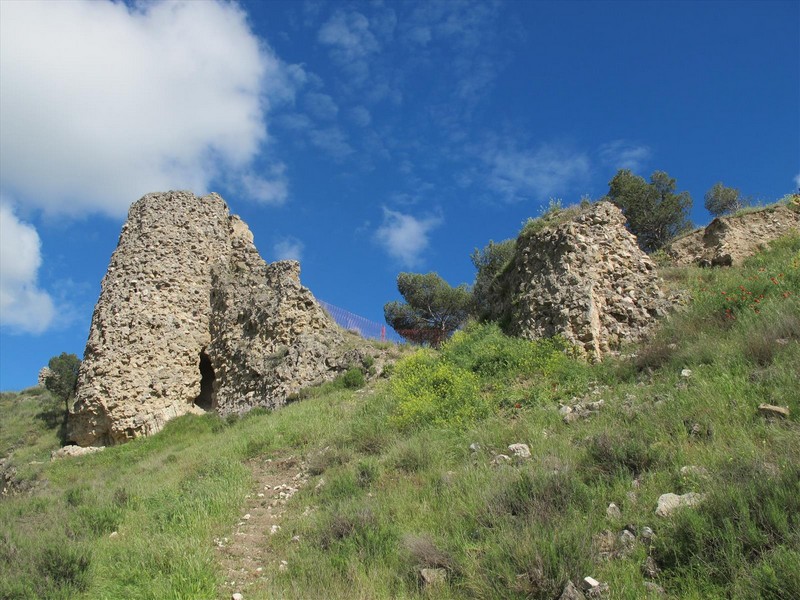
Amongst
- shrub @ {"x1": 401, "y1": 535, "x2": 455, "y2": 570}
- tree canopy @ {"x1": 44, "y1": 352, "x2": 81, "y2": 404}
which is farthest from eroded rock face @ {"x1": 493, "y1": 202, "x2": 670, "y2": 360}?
tree canopy @ {"x1": 44, "y1": 352, "x2": 81, "y2": 404}

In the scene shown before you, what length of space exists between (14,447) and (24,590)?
16.1 metres

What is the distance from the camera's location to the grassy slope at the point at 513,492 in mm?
4094

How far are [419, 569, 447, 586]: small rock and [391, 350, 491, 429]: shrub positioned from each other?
3.88m

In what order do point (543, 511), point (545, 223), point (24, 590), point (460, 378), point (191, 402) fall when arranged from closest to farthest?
point (543, 511) → point (24, 590) → point (460, 378) → point (545, 223) → point (191, 402)

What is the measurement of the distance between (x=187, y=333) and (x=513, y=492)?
47.6ft

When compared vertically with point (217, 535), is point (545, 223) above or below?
above

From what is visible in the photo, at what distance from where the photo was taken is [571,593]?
3820mm

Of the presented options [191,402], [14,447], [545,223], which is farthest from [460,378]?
[14,447]

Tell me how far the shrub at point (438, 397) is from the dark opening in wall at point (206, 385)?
883 centimetres

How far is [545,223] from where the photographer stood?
1331 centimetres

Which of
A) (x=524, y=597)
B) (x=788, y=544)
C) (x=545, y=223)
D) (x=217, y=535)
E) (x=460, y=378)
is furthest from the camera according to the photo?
(x=545, y=223)

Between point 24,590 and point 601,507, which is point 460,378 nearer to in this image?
point 601,507

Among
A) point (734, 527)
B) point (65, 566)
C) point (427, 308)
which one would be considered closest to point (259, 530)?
point (65, 566)

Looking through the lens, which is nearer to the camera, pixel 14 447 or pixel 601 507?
pixel 601 507
